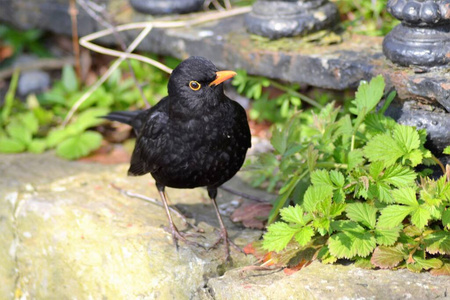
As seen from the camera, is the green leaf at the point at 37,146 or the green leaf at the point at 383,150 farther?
the green leaf at the point at 37,146

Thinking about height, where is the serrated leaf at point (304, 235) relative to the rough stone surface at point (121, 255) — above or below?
above

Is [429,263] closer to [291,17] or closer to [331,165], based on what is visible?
[331,165]

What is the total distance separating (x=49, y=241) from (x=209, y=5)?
8.86 ft

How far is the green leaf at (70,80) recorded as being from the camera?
6031mm

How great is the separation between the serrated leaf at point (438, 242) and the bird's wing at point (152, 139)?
1.41 meters

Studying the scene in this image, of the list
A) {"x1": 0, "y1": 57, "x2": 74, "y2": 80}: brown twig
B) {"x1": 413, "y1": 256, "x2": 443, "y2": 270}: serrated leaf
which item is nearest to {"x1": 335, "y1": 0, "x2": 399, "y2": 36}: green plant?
{"x1": 413, "y1": 256, "x2": 443, "y2": 270}: serrated leaf

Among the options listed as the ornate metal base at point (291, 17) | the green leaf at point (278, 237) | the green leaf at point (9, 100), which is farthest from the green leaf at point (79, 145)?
the green leaf at point (278, 237)

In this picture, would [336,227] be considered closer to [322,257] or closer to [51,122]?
[322,257]

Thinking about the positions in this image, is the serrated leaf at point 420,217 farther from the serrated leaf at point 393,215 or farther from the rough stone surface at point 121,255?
the rough stone surface at point 121,255

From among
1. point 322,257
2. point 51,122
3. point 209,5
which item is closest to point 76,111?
point 51,122

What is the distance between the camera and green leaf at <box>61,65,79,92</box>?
6031mm

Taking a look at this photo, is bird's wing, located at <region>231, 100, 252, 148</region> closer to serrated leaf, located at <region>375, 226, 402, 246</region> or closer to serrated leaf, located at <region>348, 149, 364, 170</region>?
serrated leaf, located at <region>348, 149, 364, 170</region>

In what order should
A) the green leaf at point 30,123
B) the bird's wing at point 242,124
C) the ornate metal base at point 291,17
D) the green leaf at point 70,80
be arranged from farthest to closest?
1. the green leaf at point 70,80
2. the green leaf at point 30,123
3. the ornate metal base at point 291,17
4. the bird's wing at point 242,124

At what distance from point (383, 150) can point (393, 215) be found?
37 cm
